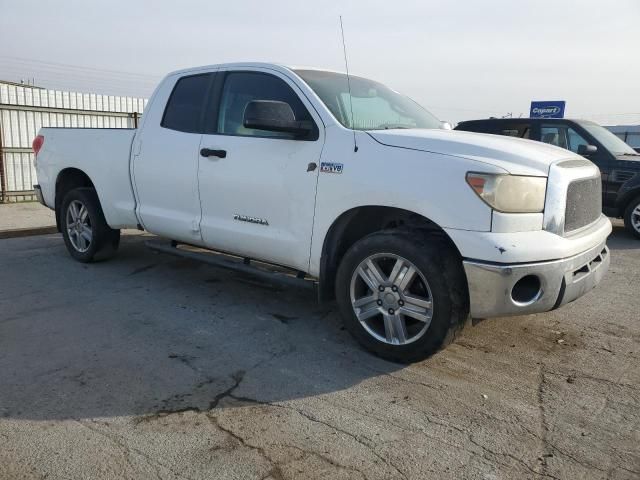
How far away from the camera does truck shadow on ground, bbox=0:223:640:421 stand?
3.23m

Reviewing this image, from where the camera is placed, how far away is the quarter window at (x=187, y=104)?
494cm

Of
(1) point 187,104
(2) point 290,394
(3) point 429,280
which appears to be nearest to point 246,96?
(1) point 187,104

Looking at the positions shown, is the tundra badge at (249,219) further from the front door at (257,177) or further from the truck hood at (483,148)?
the truck hood at (483,148)

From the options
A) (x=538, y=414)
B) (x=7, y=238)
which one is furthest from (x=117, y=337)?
(x=7, y=238)

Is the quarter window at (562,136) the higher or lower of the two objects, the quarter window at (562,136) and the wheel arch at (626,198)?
the higher

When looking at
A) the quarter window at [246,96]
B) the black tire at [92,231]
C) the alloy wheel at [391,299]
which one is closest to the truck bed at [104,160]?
the black tire at [92,231]

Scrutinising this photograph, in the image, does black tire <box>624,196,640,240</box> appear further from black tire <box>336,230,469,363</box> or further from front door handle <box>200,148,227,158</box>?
front door handle <box>200,148,227,158</box>

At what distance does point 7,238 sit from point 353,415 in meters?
6.82

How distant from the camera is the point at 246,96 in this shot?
4.65 meters

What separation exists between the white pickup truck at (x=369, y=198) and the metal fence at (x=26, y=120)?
792 cm

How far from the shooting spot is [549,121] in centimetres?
946

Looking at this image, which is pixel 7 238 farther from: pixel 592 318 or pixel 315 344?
pixel 592 318

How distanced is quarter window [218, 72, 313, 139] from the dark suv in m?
6.23

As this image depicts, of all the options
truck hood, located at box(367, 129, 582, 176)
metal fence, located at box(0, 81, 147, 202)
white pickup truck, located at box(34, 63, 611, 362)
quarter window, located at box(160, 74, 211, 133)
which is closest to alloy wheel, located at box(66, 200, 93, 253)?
white pickup truck, located at box(34, 63, 611, 362)
